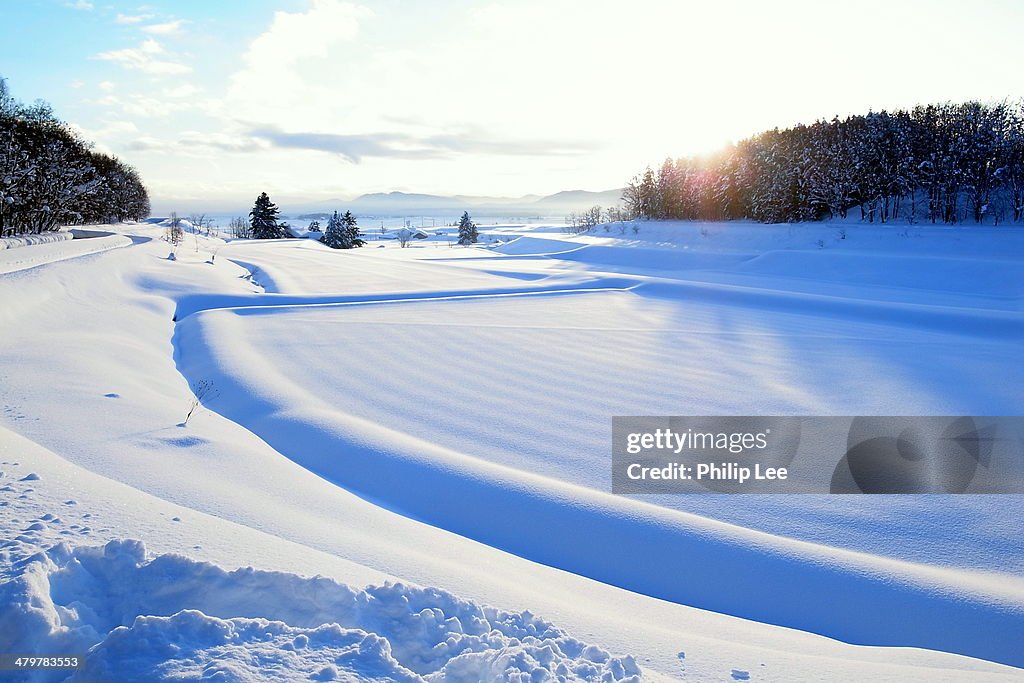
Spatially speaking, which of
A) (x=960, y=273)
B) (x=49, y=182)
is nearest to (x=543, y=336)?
(x=960, y=273)

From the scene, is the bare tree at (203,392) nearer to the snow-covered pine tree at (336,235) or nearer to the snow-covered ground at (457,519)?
the snow-covered ground at (457,519)

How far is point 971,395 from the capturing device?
6.95 meters

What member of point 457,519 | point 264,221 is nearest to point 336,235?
point 264,221

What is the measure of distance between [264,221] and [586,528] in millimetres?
58179

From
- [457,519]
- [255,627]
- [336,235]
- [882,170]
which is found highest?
[882,170]

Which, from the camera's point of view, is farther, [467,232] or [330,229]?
[467,232]

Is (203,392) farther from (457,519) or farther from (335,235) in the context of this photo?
(335,235)

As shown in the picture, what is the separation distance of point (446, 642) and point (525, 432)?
3602 mm

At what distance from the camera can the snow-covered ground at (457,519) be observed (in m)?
2.28

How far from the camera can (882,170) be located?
3067 cm

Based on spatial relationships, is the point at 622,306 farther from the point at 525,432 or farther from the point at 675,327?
the point at 525,432

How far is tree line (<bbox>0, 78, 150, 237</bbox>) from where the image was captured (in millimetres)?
27344

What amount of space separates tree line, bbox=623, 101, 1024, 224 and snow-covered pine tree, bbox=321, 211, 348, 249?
29.7m

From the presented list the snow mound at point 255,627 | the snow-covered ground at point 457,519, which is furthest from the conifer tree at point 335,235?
the snow mound at point 255,627
